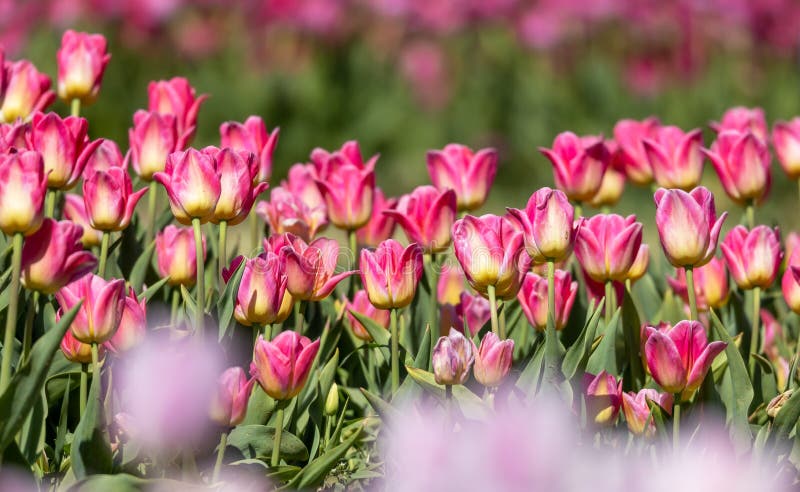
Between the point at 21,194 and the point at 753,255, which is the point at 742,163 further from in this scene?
the point at 21,194

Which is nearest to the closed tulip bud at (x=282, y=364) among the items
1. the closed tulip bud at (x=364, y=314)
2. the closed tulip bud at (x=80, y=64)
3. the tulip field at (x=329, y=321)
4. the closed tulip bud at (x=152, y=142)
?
the tulip field at (x=329, y=321)

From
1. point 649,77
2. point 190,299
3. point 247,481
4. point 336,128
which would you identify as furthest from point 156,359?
point 649,77

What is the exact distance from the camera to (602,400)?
4.94 feet

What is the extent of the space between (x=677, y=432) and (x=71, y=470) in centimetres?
77

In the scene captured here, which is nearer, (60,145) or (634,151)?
(60,145)

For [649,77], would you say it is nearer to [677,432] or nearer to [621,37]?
[621,37]

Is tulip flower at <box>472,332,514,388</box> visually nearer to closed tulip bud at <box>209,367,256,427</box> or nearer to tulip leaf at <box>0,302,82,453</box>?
closed tulip bud at <box>209,367,256,427</box>

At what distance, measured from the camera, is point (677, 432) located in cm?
147

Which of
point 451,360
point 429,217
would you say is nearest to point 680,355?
point 451,360

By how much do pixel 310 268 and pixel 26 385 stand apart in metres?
0.44

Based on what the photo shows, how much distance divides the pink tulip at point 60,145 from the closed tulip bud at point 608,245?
2.40ft

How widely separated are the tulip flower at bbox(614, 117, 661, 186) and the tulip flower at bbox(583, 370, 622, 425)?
81cm

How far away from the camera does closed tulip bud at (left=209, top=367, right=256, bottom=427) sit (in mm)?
1296

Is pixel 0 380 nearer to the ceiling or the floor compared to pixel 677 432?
nearer to the ceiling
